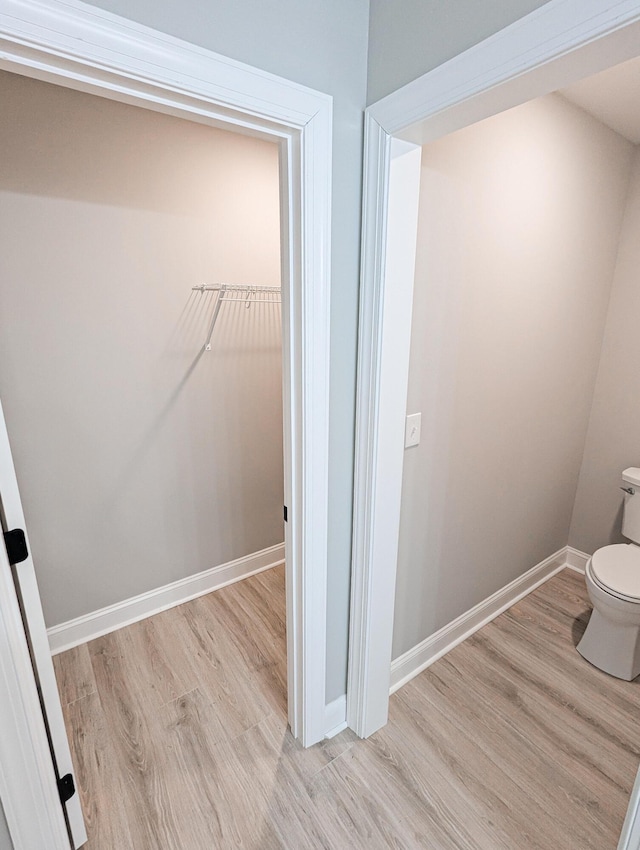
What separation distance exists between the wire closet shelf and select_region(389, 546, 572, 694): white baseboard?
172 cm

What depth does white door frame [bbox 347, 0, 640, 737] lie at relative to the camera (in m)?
0.77

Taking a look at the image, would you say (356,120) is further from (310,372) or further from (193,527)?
(193,527)

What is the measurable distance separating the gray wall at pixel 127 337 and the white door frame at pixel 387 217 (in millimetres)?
1125

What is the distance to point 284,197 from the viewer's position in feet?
3.83

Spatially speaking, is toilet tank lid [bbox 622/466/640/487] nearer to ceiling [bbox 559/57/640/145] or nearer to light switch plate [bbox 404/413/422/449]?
light switch plate [bbox 404/413/422/449]

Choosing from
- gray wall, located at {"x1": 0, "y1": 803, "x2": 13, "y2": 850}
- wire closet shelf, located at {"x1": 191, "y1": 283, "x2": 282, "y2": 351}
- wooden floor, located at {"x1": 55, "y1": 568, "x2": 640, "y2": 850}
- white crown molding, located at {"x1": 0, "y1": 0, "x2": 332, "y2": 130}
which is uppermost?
white crown molding, located at {"x1": 0, "y1": 0, "x2": 332, "y2": 130}

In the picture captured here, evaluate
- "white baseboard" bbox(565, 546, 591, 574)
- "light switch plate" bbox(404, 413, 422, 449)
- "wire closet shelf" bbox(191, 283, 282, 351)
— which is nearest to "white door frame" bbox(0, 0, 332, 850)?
"light switch plate" bbox(404, 413, 422, 449)

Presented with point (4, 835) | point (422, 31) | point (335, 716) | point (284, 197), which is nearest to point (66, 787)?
point (4, 835)

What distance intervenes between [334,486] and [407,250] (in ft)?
2.47

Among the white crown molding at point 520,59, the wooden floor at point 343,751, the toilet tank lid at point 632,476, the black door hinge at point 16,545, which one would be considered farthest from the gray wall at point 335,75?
the toilet tank lid at point 632,476

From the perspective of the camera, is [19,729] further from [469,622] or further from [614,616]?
[614,616]

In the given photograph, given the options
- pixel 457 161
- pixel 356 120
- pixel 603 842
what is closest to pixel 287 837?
pixel 603 842

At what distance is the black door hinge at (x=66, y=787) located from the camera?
1.21m

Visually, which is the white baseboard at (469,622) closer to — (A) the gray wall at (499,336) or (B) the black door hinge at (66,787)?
(A) the gray wall at (499,336)
